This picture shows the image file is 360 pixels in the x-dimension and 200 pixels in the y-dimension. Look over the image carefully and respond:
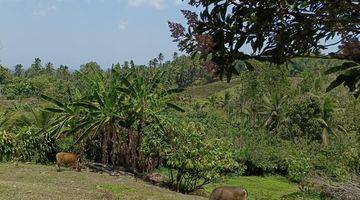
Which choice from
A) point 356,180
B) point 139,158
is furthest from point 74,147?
point 356,180

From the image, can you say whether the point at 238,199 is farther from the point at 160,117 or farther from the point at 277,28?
the point at 277,28

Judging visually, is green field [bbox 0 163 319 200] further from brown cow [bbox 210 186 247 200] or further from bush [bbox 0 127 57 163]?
bush [bbox 0 127 57 163]

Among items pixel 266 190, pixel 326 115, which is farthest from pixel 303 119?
pixel 266 190

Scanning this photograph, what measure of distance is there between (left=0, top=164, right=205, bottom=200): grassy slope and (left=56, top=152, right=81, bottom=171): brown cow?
0.37 m

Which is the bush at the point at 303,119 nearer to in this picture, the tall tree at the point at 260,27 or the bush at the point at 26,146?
the bush at the point at 26,146

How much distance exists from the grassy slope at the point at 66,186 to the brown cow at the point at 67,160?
375 millimetres

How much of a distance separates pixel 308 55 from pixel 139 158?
699 inches

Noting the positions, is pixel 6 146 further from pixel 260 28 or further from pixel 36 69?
pixel 36 69

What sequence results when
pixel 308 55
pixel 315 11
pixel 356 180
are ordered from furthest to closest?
1. pixel 356 180
2. pixel 308 55
3. pixel 315 11

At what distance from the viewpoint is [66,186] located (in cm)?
1467

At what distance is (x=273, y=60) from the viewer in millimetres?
3059

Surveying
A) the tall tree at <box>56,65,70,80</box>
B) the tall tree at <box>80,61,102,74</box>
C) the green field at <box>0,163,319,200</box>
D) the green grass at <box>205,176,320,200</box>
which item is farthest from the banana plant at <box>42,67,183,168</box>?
the tall tree at <box>56,65,70,80</box>

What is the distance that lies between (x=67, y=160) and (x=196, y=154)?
4.83 meters

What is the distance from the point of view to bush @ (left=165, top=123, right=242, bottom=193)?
17438 mm
